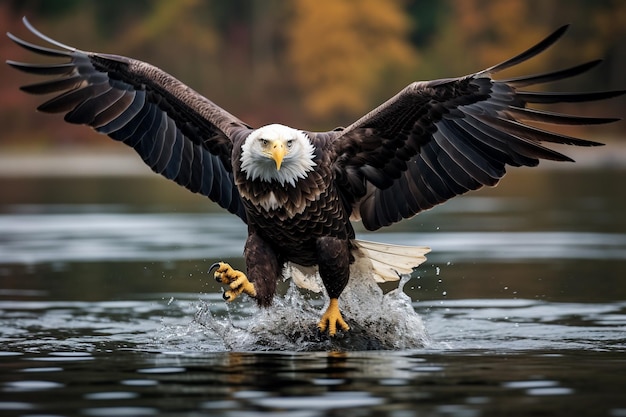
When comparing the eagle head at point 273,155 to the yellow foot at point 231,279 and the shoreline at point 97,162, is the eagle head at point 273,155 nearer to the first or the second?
the yellow foot at point 231,279

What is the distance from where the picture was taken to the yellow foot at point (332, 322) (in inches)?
358

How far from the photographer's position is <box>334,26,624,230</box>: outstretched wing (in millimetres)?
8812

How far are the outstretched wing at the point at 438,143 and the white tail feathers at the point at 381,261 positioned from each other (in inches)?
9.7

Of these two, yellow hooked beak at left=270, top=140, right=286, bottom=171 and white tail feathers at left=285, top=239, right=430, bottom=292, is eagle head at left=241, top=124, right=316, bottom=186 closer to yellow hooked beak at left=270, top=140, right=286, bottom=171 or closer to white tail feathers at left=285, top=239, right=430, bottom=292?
yellow hooked beak at left=270, top=140, right=286, bottom=171

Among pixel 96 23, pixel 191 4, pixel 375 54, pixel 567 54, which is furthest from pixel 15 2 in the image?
pixel 567 54

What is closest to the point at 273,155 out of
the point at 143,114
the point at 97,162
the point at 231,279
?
the point at 231,279

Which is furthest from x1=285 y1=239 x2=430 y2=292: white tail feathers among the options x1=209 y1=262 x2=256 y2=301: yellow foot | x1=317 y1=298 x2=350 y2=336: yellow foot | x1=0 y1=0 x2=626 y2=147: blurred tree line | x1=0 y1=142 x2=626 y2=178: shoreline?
x1=0 y1=0 x2=626 y2=147: blurred tree line

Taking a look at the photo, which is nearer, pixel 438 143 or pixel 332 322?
pixel 332 322

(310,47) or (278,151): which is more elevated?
(310,47)

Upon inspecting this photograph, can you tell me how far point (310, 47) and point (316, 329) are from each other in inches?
1740

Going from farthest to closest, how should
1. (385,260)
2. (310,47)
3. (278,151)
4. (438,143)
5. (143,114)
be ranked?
(310,47) < (143,114) < (385,260) < (438,143) < (278,151)

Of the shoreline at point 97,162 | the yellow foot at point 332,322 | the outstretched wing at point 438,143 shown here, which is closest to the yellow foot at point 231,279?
the yellow foot at point 332,322

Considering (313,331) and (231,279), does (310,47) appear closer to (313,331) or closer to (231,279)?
(313,331)

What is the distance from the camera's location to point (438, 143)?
30.2ft
